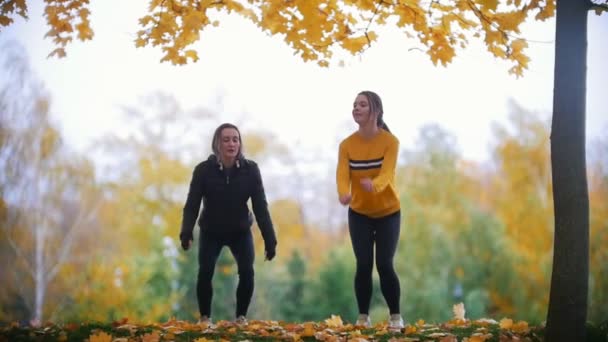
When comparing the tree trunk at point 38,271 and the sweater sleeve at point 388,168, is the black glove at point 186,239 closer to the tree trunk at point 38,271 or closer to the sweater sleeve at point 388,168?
the sweater sleeve at point 388,168

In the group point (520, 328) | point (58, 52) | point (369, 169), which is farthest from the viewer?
point (58, 52)

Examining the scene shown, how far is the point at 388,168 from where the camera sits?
501 cm

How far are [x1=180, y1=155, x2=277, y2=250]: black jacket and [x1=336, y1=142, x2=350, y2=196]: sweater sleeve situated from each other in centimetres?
70

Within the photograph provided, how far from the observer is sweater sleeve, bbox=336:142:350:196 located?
505 cm

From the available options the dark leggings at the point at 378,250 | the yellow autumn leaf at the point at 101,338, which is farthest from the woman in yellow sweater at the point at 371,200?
the yellow autumn leaf at the point at 101,338

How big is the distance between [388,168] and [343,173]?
39 centimetres

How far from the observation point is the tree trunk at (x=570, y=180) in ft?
13.5

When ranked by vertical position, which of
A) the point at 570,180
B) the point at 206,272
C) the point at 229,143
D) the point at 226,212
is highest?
the point at 229,143

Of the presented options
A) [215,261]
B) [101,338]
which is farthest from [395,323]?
[101,338]

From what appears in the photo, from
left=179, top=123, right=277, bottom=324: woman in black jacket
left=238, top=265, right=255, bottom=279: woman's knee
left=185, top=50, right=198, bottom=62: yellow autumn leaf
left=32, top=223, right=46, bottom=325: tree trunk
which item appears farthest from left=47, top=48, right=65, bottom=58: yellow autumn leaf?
left=32, top=223, right=46, bottom=325: tree trunk

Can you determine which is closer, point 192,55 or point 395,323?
point 395,323

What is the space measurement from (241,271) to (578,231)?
8.60 ft

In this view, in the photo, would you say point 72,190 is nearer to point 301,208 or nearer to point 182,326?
point 301,208

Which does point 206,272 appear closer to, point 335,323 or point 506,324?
point 335,323
